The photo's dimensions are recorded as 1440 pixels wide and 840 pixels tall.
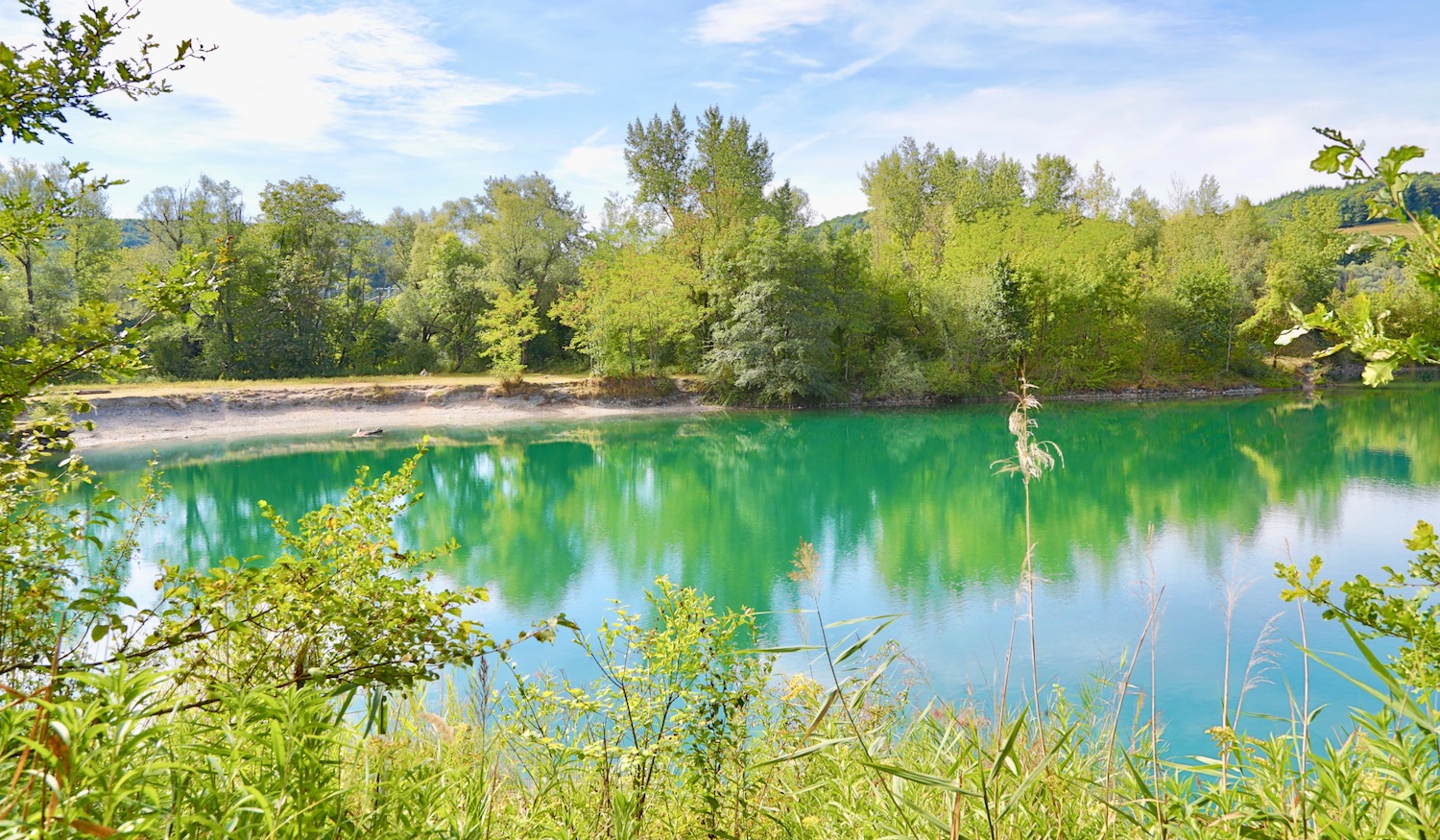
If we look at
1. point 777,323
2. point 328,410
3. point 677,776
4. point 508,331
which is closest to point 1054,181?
point 777,323

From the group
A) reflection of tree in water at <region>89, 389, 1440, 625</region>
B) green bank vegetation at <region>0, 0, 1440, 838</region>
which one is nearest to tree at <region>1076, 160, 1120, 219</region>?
reflection of tree in water at <region>89, 389, 1440, 625</region>

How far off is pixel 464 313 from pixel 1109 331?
27.7 metres

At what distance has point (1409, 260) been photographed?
5.24ft

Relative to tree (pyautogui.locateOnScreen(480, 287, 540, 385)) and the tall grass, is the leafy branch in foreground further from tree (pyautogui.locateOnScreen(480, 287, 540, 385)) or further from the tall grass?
tree (pyautogui.locateOnScreen(480, 287, 540, 385))

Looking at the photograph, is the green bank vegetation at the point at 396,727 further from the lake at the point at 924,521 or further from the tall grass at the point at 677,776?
the lake at the point at 924,521

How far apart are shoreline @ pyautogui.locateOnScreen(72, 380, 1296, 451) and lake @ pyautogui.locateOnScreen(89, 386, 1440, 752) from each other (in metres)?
2.21

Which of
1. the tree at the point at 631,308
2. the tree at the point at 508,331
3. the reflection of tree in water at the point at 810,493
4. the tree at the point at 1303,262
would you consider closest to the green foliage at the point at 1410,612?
the reflection of tree in water at the point at 810,493

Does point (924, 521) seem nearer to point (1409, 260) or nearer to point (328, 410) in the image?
point (1409, 260)

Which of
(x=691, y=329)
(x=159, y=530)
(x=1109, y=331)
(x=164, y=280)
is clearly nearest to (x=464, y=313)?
(x=691, y=329)

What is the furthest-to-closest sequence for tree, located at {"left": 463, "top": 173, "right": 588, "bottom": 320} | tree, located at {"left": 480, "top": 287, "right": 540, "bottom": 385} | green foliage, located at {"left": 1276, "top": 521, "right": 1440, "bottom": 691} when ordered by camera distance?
1. tree, located at {"left": 463, "top": 173, "right": 588, "bottom": 320}
2. tree, located at {"left": 480, "top": 287, "right": 540, "bottom": 385}
3. green foliage, located at {"left": 1276, "top": 521, "right": 1440, "bottom": 691}

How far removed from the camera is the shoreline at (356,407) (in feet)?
76.4

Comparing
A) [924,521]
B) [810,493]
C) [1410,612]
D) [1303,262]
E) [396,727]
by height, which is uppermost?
[1303,262]

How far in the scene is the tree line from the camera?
29.4m

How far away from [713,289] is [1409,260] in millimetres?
29500
